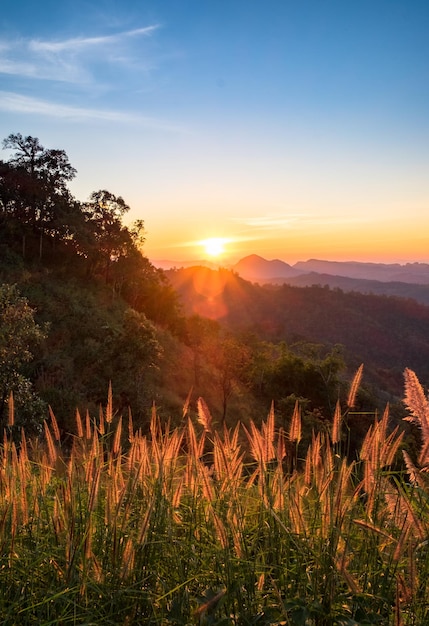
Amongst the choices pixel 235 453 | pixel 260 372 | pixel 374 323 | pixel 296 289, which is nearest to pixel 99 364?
pixel 260 372

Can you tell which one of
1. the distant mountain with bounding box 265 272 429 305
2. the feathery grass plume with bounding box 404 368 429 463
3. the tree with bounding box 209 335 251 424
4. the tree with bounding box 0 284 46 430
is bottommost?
the tree with bounding box 209 335 251 424

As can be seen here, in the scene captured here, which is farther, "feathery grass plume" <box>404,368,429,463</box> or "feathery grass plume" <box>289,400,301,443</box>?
"feathery grass plume" <box>289,400,301,443</box>

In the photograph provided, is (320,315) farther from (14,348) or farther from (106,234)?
(14,348)

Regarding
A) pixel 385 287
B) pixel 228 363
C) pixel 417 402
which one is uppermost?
pixel 385 287

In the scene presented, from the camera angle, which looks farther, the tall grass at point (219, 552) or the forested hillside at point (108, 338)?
the forested hillside at point (108, 338)

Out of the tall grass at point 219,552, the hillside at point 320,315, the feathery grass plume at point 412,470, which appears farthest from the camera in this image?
the hillside at point 320,315

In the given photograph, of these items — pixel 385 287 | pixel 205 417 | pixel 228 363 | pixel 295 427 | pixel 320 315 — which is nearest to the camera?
pixel 295 427

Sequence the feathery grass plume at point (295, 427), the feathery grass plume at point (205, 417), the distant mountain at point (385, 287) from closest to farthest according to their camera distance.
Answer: the feathery grass plume at point (295, 427), the feathery grass plume at point (205, 417), the distant mountain at point (385, 287)

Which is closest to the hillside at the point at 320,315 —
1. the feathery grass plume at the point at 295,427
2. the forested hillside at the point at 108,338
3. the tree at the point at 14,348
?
the forested hillside at the point at 108,338

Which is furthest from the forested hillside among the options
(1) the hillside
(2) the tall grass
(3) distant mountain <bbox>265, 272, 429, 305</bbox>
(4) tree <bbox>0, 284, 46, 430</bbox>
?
(3) distant mountain <bbox>265, 272, 429, 305</bbox>

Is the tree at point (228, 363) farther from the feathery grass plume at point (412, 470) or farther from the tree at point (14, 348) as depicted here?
the feathery grass plume at point (412, 470)

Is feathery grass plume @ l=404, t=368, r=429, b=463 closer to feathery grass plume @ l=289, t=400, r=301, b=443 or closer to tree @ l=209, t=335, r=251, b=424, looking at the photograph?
feathery grass plume @ l=289, t=400, r=301, b=443

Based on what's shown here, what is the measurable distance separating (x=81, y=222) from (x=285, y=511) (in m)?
40.9

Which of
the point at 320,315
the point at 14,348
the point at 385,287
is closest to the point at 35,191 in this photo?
the point at 14,348
